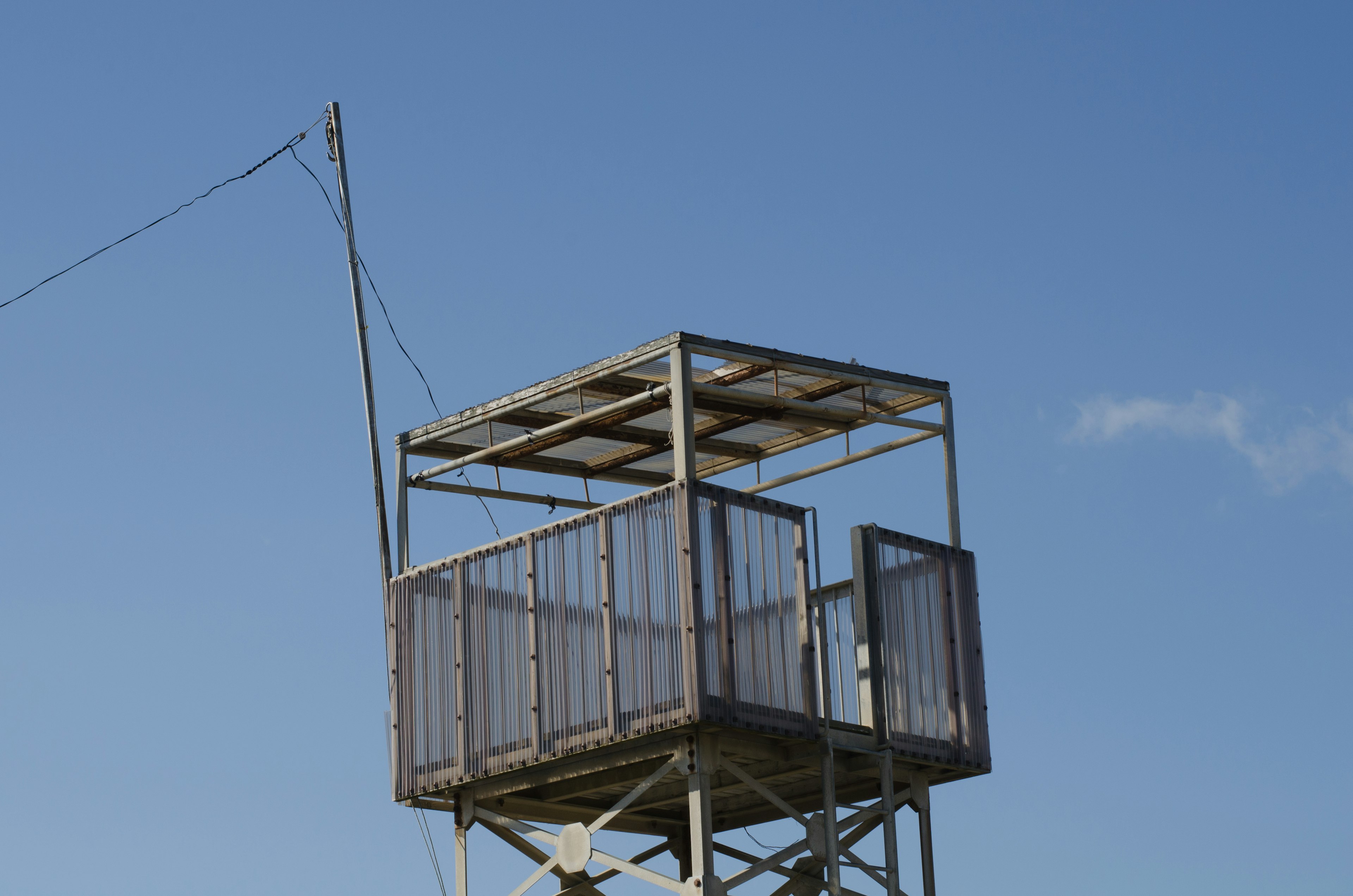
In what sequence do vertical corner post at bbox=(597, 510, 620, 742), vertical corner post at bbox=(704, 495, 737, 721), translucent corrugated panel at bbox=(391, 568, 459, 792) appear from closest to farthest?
vertical corner post at bbox=(704, 495, 737, 721)
vertical corner post at bbox=(597, 510, 620, 742)
translucent corrugated panel at bbox=(391, 568, 459, 792)

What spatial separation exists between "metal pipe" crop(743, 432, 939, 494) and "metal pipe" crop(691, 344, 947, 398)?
556 millimetres

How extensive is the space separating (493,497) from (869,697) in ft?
20.4

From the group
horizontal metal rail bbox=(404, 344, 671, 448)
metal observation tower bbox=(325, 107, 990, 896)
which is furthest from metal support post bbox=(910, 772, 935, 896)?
horizontal metal rail bbox=(404, 344, 671, 448)

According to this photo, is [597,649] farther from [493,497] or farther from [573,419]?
[493,497]

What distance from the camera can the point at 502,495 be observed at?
93.7ft

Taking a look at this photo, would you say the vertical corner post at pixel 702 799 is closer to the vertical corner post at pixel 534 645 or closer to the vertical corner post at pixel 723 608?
the vertical corner post at pixel 723 608

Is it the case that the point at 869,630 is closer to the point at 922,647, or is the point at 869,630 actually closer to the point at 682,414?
the point at 922,647

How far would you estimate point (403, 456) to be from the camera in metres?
27.5

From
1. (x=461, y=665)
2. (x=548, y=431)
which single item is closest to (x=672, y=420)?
(x=548, y=431)

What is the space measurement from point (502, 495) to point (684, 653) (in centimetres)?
647

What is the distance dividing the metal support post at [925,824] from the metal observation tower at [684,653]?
0.03 m

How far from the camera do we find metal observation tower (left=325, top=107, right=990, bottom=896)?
23.1m

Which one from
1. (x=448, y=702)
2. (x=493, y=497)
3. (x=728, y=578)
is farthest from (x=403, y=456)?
(x=728, y=578)

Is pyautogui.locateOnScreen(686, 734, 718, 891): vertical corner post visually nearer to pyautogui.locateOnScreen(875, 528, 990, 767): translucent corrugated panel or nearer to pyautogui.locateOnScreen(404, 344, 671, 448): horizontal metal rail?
pyautogui.locateOnScreen(875, 528, 990, 767): translucent corrugated panel
